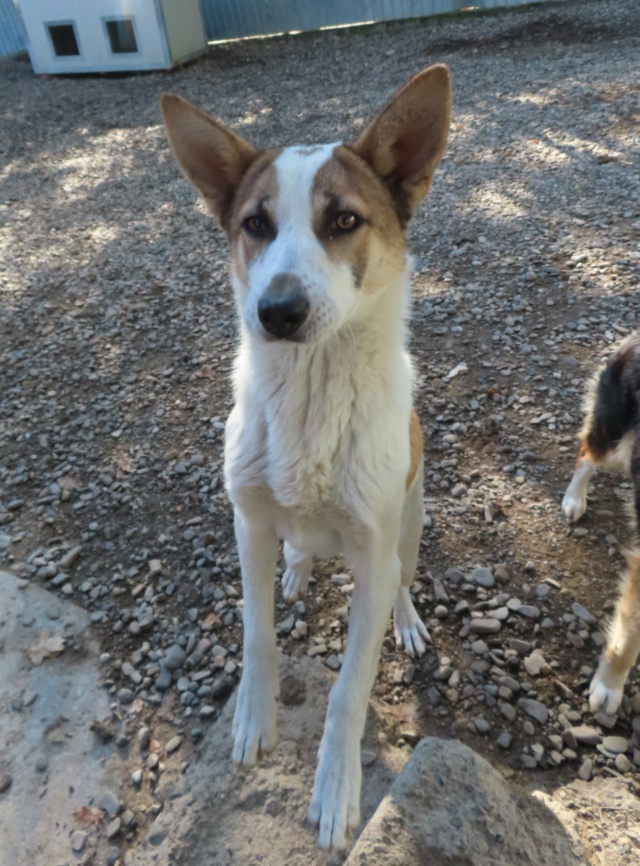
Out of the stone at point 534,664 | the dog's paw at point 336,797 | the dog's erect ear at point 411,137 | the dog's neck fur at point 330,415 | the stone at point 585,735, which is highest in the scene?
the dog's erect ear at point 411,137

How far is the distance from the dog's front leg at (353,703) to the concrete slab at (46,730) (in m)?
0.98

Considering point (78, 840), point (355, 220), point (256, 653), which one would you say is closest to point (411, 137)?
point (355, 220)

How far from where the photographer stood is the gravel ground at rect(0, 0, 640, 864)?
2.72m

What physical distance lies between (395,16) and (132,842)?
1495 centimetres

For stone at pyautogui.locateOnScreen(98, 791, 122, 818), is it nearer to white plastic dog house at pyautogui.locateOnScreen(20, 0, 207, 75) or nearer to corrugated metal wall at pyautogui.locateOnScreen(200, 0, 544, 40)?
white plastic dog house at pyautogui.locateOnScreen(20, 0, 207, 75)

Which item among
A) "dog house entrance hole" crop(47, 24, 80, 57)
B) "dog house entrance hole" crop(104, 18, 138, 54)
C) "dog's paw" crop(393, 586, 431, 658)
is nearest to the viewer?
"dog's paw" crop(393, 586, 431, 658)

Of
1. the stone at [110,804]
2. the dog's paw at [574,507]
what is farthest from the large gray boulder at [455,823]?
the dog's paw at [574,507]

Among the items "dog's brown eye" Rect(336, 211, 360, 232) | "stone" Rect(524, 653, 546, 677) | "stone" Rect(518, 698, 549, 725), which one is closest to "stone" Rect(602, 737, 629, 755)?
"stone" Rect(518, 698, 549, 725)

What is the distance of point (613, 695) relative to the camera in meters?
2.56

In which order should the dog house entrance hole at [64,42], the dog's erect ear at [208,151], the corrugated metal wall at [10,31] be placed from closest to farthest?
the dog's erect ear at [208,151], the dog house entrance hole at [64,42], the corrugated metal wall at [10,31]

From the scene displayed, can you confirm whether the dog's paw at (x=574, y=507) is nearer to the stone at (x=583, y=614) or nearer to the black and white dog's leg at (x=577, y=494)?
the black and white dog's leg at (x=577, y=494)

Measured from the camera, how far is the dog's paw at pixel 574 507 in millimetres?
3293

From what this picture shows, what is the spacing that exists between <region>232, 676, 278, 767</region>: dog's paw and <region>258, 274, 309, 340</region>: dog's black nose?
1.34m

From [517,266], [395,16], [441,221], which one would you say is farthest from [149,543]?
[395,16]
